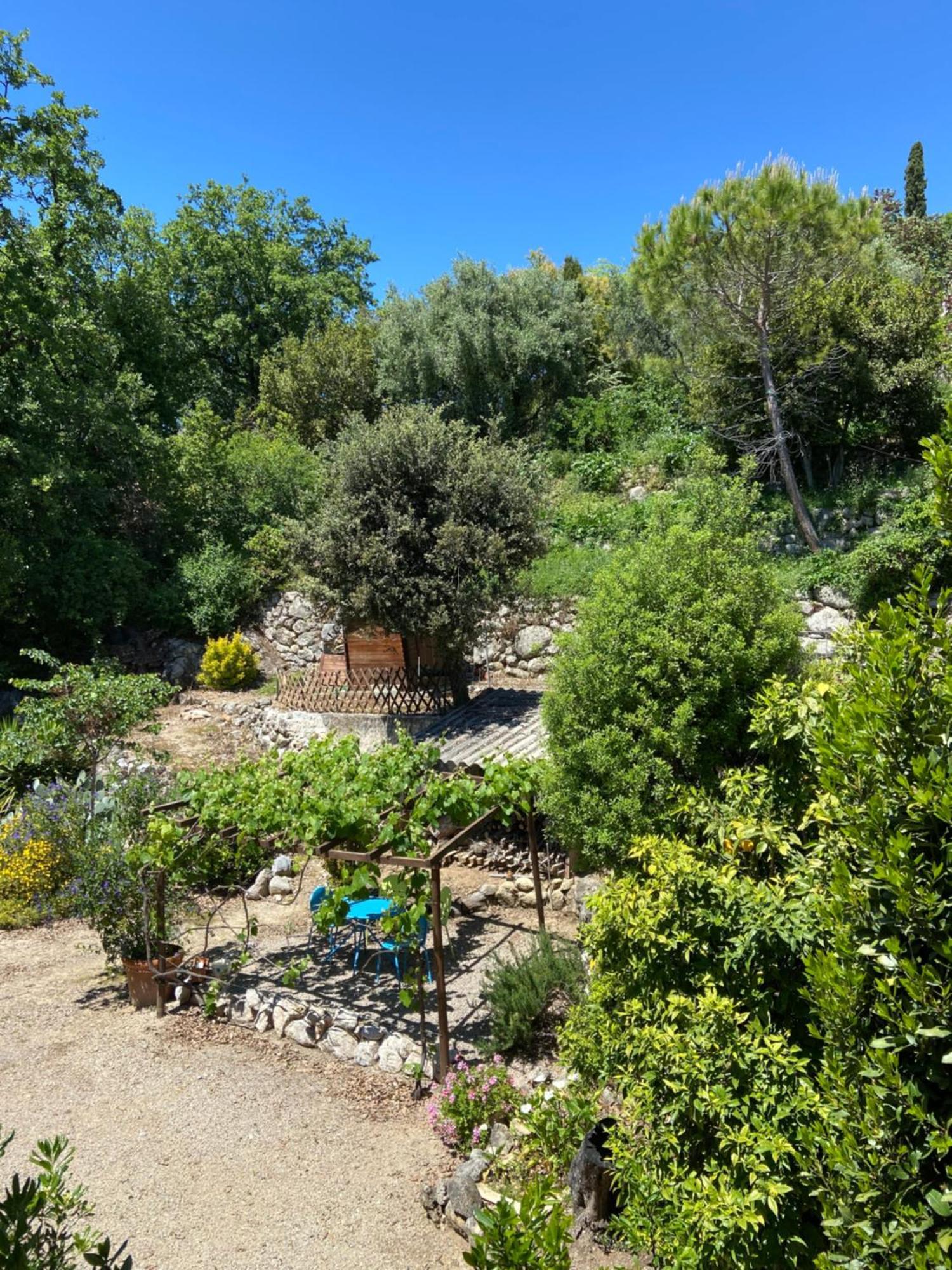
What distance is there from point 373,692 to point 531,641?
Answer: 3740 millimetres

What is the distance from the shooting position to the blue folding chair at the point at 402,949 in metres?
6.09

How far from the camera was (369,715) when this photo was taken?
1234 centimetres

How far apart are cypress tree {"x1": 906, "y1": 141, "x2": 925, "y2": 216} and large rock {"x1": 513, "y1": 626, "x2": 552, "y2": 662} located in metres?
26.1

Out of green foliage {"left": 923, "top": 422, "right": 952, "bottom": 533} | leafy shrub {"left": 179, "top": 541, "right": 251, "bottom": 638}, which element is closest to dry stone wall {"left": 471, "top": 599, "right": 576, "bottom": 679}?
leafy shrub {"left": 179, "top": 541, "right": 251, "bottom": 638}

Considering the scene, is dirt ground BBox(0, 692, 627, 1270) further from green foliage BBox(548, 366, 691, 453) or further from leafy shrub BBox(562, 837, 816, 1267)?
green foliage BBox(548, 366, 691, 453)

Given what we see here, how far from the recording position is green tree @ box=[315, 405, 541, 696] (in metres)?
11.2

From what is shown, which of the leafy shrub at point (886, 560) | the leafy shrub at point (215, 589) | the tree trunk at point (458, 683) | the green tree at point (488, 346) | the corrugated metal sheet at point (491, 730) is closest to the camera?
the corrugated metal sheet at point (491, 730)

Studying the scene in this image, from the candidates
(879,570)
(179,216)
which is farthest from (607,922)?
(179,216)

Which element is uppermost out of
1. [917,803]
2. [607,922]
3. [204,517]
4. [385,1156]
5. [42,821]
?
[204,517]

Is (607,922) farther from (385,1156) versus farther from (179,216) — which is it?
(179,216)

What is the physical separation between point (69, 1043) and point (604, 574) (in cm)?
579

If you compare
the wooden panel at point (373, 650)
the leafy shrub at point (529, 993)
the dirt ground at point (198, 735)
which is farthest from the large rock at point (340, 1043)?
the wooden panel at point (373, 650)

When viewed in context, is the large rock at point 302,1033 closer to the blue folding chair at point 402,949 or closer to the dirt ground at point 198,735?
the blue folding chair at point 402,949

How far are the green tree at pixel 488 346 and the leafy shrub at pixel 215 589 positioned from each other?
23.2ft
